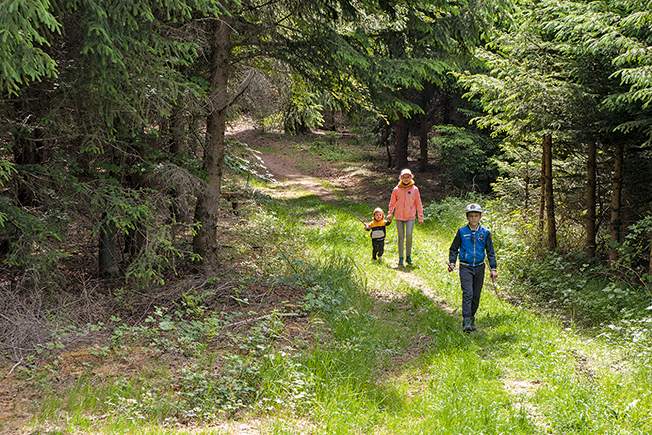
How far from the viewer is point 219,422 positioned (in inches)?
179

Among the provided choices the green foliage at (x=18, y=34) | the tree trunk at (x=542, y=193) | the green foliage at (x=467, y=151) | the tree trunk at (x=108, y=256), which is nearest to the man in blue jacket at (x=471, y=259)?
the tree trunk at (x=542, y=193)

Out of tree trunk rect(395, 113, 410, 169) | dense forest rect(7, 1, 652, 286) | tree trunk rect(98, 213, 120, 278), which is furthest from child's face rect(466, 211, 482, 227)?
tree trunk rect(395, 113, 410, 169)

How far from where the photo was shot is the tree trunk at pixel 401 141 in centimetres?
2516

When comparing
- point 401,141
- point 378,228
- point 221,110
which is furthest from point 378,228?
point 401,141

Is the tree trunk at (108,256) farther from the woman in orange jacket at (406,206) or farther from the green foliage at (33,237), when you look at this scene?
the woman in orange jacket at (406,206)

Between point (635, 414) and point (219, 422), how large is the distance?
387cm

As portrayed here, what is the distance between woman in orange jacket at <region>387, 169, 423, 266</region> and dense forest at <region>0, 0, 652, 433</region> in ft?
5.70

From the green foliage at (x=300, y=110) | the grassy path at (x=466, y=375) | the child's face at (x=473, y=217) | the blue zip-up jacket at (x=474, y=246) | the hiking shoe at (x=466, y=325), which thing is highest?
the green foliage at (x=300, y=110)

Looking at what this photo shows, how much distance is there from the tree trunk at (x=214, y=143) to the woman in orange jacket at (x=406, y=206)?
3.79 m

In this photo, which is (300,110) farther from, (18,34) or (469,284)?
(18,34)

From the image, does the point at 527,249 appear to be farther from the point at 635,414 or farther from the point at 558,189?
the point at 635,414

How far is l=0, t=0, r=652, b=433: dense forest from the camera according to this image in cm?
596

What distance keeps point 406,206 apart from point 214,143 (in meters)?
4.31

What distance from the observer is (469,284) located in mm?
6930
